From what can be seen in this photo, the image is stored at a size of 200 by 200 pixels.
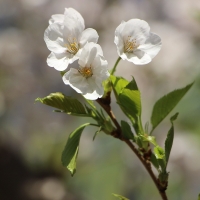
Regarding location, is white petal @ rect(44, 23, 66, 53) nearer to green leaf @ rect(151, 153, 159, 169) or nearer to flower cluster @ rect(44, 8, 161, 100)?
flower cluster @ rect(44, 8, 161, 100)

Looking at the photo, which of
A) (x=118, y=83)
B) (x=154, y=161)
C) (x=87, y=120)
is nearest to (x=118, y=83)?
(x=118, y=83)

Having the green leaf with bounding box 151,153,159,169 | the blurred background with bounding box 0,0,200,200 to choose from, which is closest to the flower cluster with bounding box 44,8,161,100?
the green leaf with bounding box 151,153,159,169

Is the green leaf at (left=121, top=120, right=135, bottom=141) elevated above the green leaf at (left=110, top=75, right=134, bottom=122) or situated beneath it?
situated beneath

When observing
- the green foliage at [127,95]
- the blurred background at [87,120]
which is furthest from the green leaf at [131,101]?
the blurred background at [87,120]

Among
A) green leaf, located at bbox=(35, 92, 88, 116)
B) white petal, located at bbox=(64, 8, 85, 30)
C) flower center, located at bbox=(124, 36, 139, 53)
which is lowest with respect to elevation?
green leaf, located at bbox=(35, 92, 88, 116)

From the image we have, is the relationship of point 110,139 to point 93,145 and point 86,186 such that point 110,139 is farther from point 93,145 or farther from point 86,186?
point 86,186

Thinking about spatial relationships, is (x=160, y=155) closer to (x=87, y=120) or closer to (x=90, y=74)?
(x=90, y=74)

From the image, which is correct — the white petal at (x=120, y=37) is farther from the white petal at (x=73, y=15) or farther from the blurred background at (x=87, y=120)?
A: the blurred background at (x=87, y=120)

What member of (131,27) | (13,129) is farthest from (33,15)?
(131,27)
